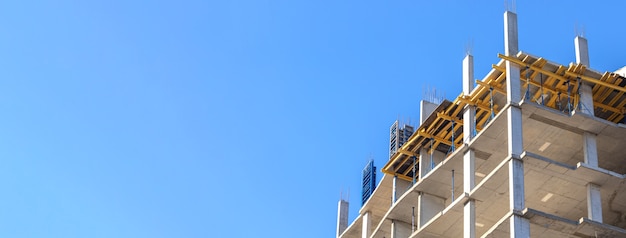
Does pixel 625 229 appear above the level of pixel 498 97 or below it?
below

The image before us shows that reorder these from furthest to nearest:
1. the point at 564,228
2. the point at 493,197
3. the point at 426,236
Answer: the point at 426,236 → the point at 493,197 → the point at 564,228

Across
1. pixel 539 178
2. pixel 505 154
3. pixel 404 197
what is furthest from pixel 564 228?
pixel 404 197

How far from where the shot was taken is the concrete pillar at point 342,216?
7706cm

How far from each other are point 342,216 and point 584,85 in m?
23.9

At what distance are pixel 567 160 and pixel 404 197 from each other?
9.75 meters

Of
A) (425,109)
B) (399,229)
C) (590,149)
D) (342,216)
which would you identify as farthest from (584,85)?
(342,216)

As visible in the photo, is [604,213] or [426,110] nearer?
[604,213]

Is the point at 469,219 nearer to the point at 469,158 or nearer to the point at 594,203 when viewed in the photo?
the point at 469,158

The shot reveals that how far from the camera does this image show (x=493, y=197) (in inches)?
2295

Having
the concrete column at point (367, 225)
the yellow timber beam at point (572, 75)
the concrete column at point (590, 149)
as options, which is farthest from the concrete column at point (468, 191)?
the concrete column at point (367, 225)

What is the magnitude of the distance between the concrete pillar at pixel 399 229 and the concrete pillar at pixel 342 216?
31.1ft

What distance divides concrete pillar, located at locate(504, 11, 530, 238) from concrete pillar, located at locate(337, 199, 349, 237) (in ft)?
73.2

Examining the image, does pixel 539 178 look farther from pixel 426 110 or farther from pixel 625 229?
pixel 426 110

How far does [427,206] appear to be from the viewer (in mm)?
64438
